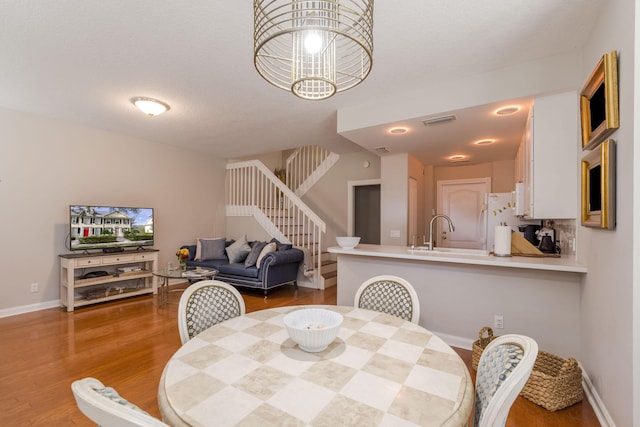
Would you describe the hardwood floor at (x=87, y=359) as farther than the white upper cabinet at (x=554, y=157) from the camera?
No

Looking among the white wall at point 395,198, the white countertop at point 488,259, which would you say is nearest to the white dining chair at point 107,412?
the white countertop at point 488,259

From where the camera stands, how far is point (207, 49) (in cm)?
240

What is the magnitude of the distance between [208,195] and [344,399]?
601cm

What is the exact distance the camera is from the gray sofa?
4.71 meters

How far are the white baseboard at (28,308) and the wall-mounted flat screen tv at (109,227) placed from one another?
0.81m

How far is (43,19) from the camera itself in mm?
2059

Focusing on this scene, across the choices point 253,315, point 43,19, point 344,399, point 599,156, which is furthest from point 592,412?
point 43,19

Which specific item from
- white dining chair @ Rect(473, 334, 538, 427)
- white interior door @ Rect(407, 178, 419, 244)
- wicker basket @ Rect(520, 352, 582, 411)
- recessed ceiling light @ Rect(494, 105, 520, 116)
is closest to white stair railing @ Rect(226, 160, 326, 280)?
white interior door @ Rect(407, 178, 419, 244)

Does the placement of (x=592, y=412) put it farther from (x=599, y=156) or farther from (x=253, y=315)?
(x=253, y=315)

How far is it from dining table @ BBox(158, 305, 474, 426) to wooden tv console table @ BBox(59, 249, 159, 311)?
376 centimetres

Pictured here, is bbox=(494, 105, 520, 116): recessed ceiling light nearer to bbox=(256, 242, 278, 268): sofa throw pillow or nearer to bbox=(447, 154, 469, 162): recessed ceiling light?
bbox=(447, 154, 469, 162): recessed ceiling light

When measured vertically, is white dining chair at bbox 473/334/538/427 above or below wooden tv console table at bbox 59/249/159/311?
above

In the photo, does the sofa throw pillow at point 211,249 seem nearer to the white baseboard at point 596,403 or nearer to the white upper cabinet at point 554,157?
the white upper cabinet at point 554,157

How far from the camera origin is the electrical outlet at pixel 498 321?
8.83 feet
